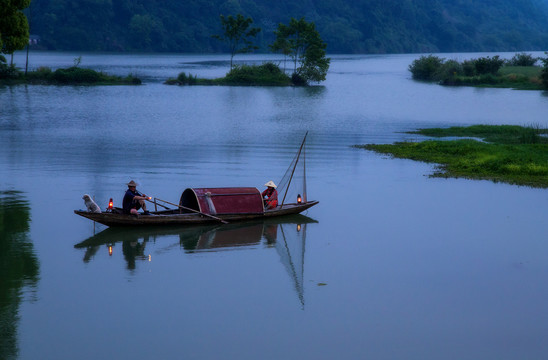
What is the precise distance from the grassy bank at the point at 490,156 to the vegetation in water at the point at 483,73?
195 ft

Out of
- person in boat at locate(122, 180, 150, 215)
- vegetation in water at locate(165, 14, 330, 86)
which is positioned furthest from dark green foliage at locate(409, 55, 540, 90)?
person in boat at locate(122, 180, 150, 215)

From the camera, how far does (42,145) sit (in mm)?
38469

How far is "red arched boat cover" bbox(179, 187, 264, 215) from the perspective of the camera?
70.8 ft

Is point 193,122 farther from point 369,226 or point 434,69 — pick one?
point 434,69

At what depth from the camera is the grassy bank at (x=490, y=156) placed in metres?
29.8

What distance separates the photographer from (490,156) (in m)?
32.5

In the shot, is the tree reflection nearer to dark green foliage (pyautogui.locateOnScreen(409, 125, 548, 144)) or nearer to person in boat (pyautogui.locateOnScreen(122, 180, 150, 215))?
person in boat (pyautogui.locateOnScreen(122, 180, 150, 215))

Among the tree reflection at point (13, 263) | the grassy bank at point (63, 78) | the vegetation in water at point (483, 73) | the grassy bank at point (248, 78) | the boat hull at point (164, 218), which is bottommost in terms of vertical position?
the tree reflection at point (13, 263)

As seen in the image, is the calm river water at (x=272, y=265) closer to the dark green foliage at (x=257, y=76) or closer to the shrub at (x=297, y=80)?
the dark green foliage at (x=257, y=76)

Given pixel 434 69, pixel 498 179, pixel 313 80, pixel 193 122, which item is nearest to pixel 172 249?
pixel 498 179

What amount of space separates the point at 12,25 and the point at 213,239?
26644 mm

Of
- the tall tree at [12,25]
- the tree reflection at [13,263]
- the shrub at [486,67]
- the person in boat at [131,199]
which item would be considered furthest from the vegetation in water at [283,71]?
the person in boat at [131,199]

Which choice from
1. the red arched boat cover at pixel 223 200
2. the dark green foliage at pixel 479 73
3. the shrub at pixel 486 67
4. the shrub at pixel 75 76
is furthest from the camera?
the shrub at pixel 486 67

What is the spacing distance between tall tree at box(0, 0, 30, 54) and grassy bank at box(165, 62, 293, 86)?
54250mm
